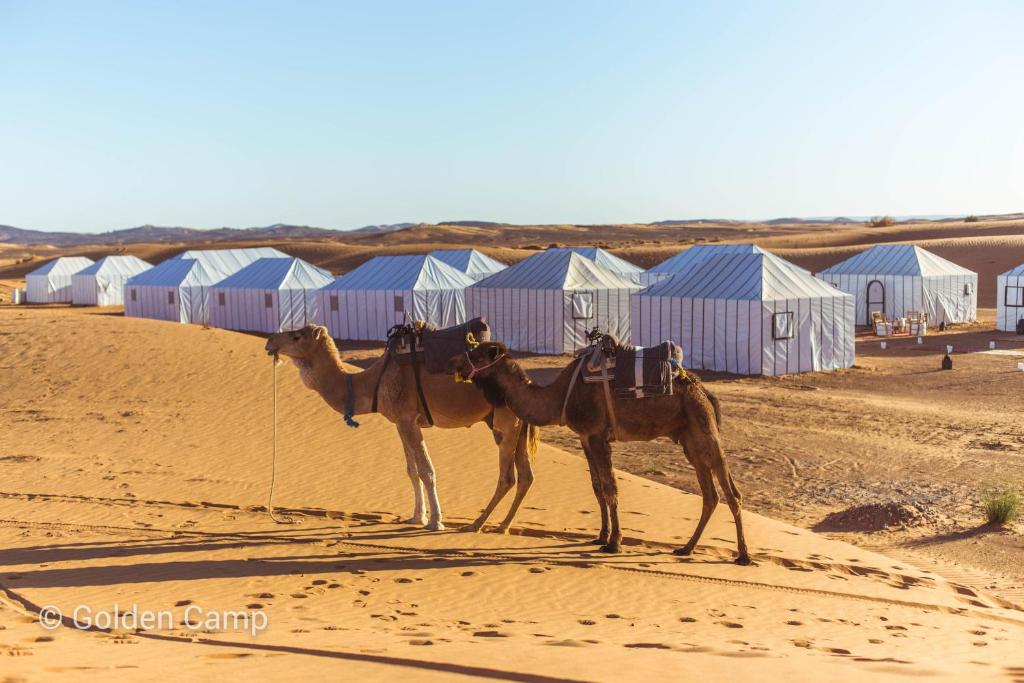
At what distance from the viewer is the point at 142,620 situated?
22.9 feet

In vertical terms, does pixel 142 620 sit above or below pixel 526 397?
below

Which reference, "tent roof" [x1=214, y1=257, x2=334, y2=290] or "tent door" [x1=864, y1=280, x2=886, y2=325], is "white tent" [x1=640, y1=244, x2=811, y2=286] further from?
"tent roof" [x1=214, y1=257, x2=334, y2=290]

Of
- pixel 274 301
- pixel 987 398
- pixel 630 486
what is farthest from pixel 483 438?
pixel 274 301

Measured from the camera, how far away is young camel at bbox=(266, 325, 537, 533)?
32.7 feet

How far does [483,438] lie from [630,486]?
3215mm

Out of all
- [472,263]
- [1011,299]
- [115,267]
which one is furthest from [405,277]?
[115,267]

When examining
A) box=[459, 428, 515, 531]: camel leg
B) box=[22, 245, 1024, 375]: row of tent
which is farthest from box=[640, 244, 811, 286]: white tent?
box=[459, 428, 515, 531]: camel leg

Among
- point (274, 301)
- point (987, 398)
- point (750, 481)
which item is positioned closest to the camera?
point (750, 481)

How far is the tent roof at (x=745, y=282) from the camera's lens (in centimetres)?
2705

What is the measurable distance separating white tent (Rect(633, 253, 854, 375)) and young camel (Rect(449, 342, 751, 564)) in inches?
696

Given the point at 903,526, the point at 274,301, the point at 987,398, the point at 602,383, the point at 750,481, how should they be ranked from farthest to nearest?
the point at 274,301
the point at 987,398
the point at 750,481
the point at 903,526
the point at 602,383

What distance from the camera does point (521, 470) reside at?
10.1 m

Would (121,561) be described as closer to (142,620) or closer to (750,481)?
(142,620)

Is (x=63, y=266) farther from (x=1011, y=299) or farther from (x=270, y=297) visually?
(x=1011, y=299)
